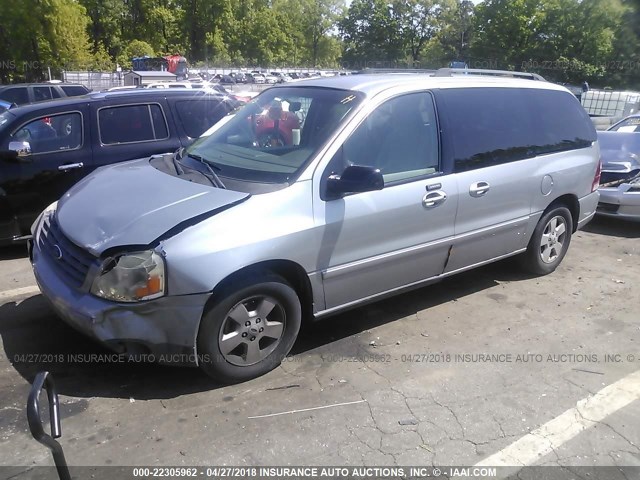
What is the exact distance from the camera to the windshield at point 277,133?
153 inches

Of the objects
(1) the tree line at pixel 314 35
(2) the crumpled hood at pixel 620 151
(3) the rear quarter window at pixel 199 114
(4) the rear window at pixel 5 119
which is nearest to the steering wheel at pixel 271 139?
(3) the rear quarter window at pixel 199 114

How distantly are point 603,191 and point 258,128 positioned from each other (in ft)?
17.8

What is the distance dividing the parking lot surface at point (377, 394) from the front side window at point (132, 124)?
A: 6.97 ft

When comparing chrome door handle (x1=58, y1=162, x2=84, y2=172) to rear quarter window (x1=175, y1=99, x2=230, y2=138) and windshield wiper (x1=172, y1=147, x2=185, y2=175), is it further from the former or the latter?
windshield wiper (x1=172, y1=147, x2=185, y2=175)

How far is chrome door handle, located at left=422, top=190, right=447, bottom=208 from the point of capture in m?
4.23

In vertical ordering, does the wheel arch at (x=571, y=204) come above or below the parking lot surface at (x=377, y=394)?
above

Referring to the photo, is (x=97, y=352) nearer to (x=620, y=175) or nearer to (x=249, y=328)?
(x=249, y=328)

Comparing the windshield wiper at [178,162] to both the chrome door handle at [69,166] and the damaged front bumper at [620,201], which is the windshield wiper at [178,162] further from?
the damaged front bumper at [620,201]

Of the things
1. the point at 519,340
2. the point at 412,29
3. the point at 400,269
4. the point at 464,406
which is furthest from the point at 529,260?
the point at 412,29

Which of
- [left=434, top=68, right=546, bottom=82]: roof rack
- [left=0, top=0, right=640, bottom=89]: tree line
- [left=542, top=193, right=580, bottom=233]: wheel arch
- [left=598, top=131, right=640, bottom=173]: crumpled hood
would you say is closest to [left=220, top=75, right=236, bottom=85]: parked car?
[left=0, top=0, right=640, bottom=89]: tree line

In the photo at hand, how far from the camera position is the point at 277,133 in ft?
14.0

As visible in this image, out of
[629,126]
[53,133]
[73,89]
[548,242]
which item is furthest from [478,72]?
[73,89]

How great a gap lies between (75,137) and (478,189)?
4.24 meters

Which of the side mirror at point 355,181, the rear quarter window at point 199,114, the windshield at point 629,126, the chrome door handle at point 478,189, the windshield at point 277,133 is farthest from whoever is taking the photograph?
the windshield at point 629,126
